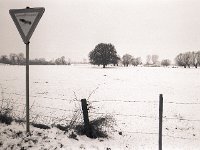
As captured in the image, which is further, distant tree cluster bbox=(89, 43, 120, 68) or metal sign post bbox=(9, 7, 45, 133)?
distant tree cluster bbox=(89, 43, 120, 68)

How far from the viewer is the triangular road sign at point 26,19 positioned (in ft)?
19.6

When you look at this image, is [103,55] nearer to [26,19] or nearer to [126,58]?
[126,58]

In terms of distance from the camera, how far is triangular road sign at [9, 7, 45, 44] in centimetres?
599

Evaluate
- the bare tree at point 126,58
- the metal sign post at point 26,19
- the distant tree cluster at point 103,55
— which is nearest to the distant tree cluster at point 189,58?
the bare tree at point 126,58

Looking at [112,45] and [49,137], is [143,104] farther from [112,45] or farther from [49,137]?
[112,45]

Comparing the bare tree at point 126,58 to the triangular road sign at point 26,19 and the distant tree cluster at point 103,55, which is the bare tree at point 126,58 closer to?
the distant tree cluster at point 103,55

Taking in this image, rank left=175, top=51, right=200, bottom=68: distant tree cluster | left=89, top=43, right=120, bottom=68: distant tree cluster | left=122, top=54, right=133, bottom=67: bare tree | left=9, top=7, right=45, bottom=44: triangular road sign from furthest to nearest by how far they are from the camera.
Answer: left=122, top=54, right=133, bottom=67: bare tree < left=175, top=51, right=200, bottom=68: distant tree cluster < left=89, top=43, right=120, bottom=68: distant tree cluster < left=9, top=7, right=45, bottom=44: triangular road sign

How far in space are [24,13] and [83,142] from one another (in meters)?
3.42

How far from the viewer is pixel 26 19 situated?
610 centimetres

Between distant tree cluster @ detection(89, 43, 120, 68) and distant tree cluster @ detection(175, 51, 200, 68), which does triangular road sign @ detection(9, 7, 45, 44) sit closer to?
distant tree cluster @ detection(89, 43, 120, 68)

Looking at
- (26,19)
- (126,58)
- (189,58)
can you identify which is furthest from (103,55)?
(26,19)

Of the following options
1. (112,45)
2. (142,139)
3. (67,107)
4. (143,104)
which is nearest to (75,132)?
(142,139)

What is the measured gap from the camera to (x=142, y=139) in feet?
29.9

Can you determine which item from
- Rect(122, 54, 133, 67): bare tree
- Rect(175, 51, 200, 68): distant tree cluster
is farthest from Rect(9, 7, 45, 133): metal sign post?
Rect(122, 54, 133, 67): bare tree
